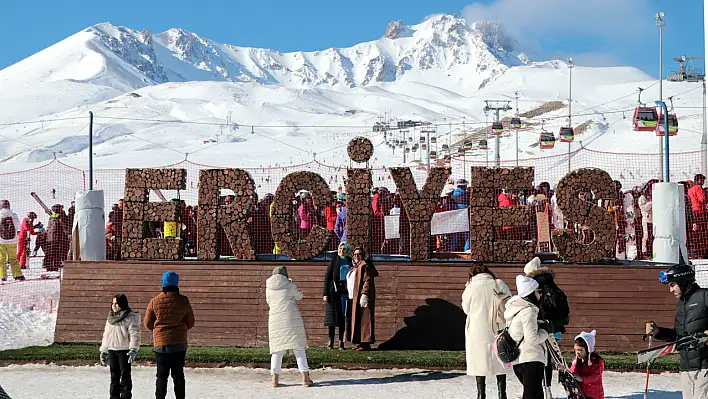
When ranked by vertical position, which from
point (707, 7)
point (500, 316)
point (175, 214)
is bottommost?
point (500, 316)

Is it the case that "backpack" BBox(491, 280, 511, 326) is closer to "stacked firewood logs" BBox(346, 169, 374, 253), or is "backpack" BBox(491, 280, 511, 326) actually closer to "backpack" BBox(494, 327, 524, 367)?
"backpack" BBox(494, 327, 524, 367)

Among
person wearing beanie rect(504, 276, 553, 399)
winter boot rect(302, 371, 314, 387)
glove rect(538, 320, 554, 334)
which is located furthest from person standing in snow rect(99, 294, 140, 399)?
glove rect(538, 320, 554, 334)

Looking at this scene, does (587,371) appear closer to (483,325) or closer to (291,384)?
(483,325)

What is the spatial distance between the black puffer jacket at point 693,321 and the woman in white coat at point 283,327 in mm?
4313

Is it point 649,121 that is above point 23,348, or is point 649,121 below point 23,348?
above

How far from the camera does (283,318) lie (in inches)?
409

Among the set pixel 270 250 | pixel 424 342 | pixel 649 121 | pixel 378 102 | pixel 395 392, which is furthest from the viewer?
pixel 378 102

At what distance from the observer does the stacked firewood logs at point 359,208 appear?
44.2 ft

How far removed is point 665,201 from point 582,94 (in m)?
175

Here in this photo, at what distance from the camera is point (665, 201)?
42.9 feet

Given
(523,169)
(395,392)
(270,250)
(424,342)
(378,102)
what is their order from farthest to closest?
(378,102)
(270,250)
(523,169)
(424,342)
(395,392)

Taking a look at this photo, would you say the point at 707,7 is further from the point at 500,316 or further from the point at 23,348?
the point at 23,348

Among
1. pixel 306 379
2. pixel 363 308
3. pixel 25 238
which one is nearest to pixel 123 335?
pixel 306 379

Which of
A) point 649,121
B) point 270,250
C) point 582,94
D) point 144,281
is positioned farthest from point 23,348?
point 582,94
